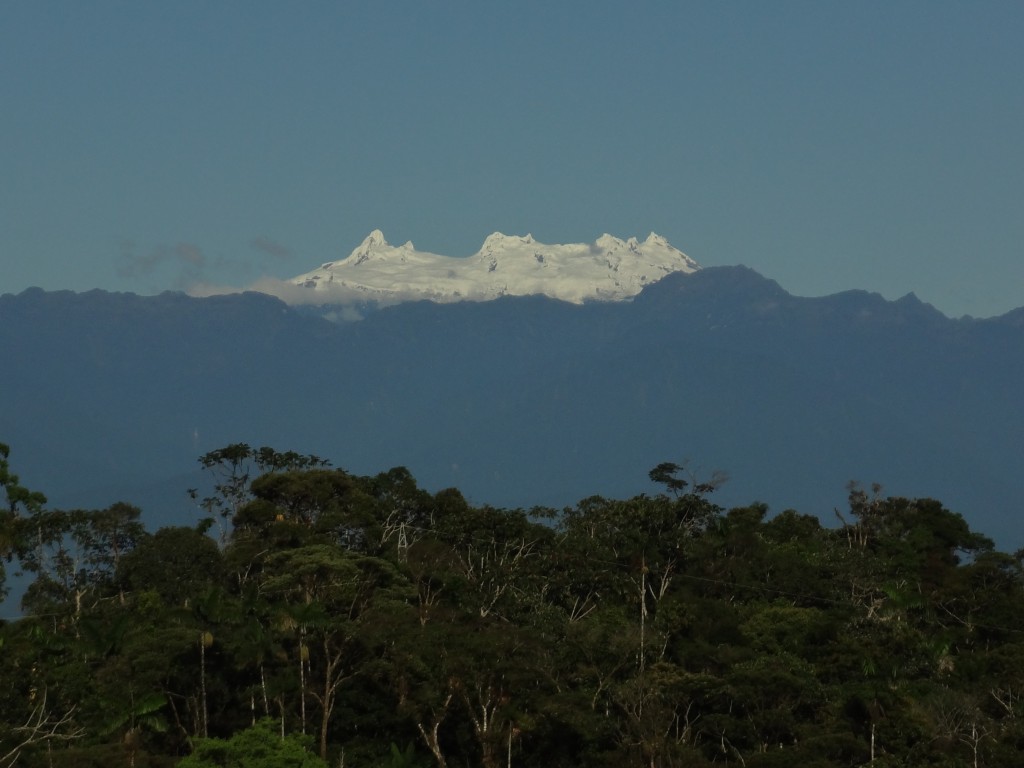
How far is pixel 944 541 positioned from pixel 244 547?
4111 cm

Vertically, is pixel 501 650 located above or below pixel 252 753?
above

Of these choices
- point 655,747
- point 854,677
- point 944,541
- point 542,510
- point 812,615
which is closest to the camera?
point 655,747

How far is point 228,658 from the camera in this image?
58750 mm

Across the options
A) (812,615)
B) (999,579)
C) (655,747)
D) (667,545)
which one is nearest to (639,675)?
(655,747)

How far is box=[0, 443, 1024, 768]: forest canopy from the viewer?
181ft

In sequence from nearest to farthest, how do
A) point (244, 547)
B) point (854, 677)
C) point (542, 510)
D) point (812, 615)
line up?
point (854, 677) < point (812, 615) < point (244, 547) < point (542, 510)

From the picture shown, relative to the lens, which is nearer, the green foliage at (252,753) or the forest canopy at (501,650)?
the green foliage at (252,753)

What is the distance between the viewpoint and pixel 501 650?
57.6 metres

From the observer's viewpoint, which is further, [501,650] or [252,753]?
[501,650]

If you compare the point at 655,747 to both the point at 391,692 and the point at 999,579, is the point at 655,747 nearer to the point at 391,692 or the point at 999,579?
the point at 391,692

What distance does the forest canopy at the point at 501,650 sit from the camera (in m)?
55.2

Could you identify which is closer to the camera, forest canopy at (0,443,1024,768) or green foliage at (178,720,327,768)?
green foliage at (178,720,327,768)

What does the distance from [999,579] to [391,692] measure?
36295 millimetres

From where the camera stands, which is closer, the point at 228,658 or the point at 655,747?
the point at 655,747
